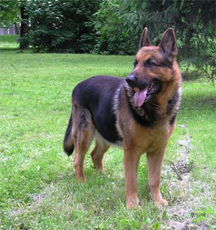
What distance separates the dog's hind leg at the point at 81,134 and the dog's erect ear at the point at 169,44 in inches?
56.1

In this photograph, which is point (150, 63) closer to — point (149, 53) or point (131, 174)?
point (149, 53)

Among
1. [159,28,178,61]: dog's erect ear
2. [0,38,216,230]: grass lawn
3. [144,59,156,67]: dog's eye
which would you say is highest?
[159,28,178,61]: dog's erect ear

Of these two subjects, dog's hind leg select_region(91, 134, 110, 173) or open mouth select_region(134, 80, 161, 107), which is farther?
dog's hind leg select_region(91, 134, 110, 173)

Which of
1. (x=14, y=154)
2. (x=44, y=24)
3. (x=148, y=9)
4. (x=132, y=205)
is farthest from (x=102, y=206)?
(x=44, y=24)

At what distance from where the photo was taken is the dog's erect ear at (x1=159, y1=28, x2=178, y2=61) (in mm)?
4109

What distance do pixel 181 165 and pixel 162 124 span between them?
149 cm

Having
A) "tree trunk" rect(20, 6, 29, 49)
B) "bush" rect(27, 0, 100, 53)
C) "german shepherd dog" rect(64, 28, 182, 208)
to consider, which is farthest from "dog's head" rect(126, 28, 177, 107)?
"tree trunk" rect(20, 6, 29, 49)

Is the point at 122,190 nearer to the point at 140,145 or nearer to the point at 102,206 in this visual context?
the point at 102,206

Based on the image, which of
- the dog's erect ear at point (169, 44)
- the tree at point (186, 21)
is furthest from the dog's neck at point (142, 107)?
the tree at point (186, 21)

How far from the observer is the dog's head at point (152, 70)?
3881 mm

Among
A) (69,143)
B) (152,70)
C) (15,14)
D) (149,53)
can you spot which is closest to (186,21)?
(69,143)

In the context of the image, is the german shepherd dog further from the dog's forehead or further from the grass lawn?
the grass lawn

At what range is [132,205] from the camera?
416cm

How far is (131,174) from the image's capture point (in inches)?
167
